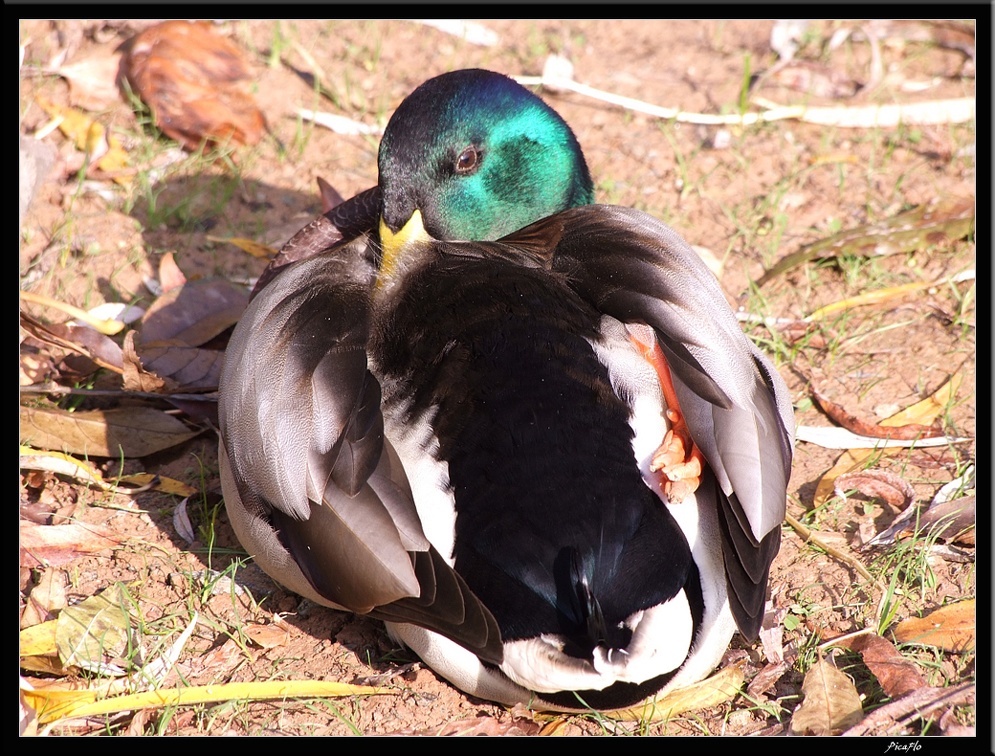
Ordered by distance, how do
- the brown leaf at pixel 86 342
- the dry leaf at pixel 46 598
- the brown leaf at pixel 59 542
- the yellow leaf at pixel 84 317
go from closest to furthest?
the dry leaf at pixel 46 598 → the brown leaf at pixel 59 542 → the brown leaf at pixel 86 342 → the yellow leaf at pixel 84 317

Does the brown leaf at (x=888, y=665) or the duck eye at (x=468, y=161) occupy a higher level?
the duck eye at (x=468, y=161)

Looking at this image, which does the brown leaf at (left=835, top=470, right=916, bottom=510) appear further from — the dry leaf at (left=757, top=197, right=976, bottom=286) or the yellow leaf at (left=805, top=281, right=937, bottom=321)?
the dry leaf at (left=757, top=197, right=976, bottom=286)

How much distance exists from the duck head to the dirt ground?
3.28 ft

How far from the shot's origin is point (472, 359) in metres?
2.73

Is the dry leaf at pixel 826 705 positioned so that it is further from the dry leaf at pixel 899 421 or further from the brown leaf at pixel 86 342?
the brown leaf at pixel 86 342

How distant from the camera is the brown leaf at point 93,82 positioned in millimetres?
5047

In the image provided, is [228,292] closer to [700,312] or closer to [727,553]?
[700,312]

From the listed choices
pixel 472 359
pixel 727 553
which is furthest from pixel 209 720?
pixel 727 553

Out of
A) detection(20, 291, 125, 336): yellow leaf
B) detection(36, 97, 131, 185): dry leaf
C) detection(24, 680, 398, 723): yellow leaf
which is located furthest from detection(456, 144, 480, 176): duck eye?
detection(36, 97, 131, 185): dry leaf

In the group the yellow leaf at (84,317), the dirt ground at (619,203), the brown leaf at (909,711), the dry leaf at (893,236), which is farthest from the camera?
the dry leaf at (893,236)

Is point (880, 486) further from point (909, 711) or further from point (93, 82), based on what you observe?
point (93, 82)

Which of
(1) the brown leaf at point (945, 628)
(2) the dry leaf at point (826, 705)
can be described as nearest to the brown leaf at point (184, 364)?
(2) the dry leaf at point (826, 705)

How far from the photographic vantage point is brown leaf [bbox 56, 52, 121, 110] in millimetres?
5047

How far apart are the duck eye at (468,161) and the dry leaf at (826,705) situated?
1748 millimetres
